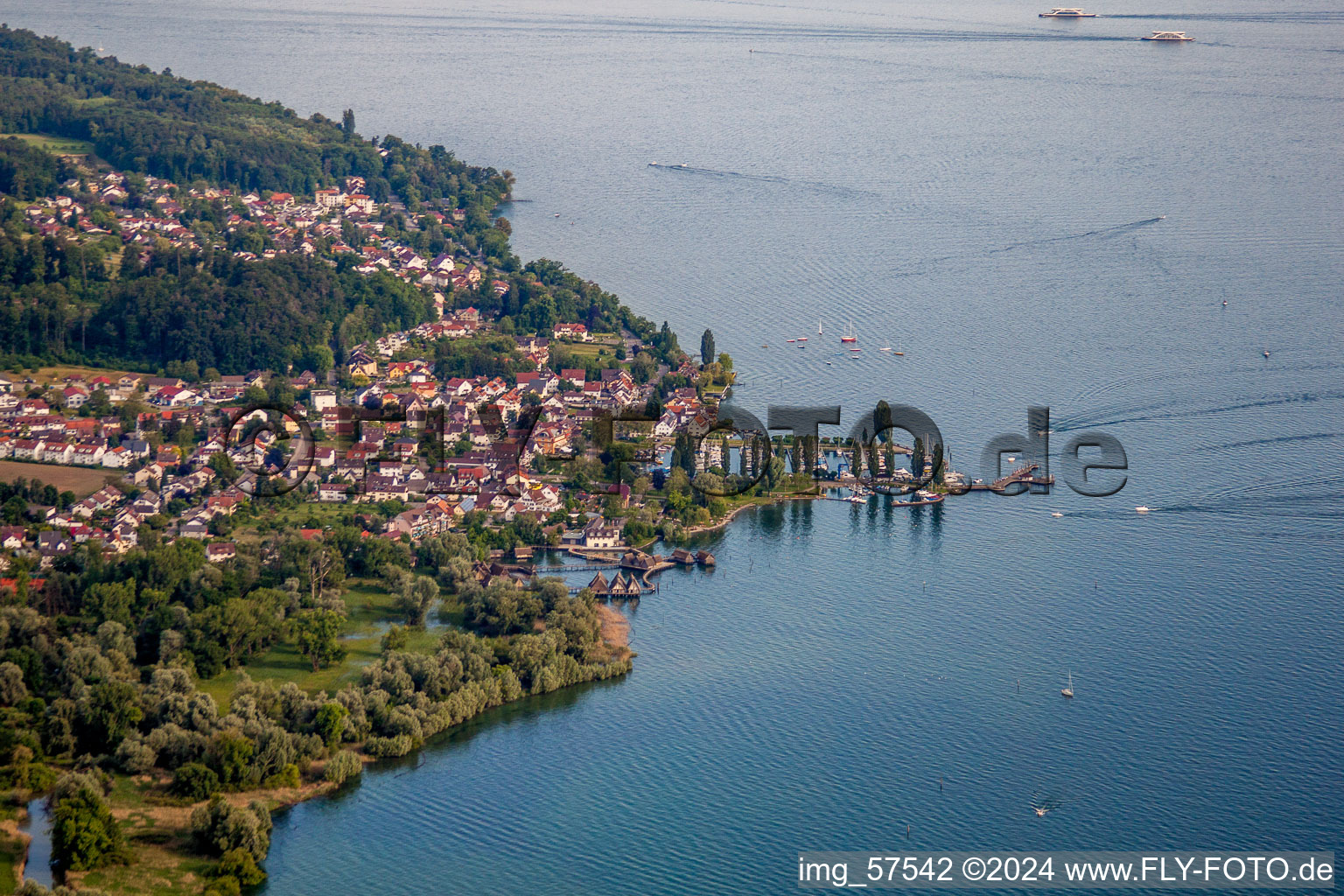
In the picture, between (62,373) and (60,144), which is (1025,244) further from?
(60,144)

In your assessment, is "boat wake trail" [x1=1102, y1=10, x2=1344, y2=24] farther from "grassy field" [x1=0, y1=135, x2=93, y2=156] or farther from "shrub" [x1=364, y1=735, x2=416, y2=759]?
"shrub" [x1=364, y1=735, x2=416, y2=759]

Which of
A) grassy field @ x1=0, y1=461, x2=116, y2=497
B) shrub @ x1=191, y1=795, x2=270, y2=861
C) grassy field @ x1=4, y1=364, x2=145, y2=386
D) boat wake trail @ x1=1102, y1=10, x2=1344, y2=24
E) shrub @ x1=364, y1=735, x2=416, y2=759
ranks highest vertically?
boat wake trail @ x1=1102, y1=10, x2=1344, y2=24

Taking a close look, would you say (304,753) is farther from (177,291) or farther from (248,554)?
(177,291)

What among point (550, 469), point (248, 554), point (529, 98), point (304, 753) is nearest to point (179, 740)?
point (304, 753)

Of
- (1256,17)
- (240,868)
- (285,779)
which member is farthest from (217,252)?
(1256,17)

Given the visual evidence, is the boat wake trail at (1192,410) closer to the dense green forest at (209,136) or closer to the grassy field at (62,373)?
the grassy field at (62,373)

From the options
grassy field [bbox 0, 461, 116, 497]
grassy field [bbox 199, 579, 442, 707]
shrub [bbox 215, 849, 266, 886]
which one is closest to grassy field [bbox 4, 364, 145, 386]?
grassy field [bbox 0, 461, 116, 497]
